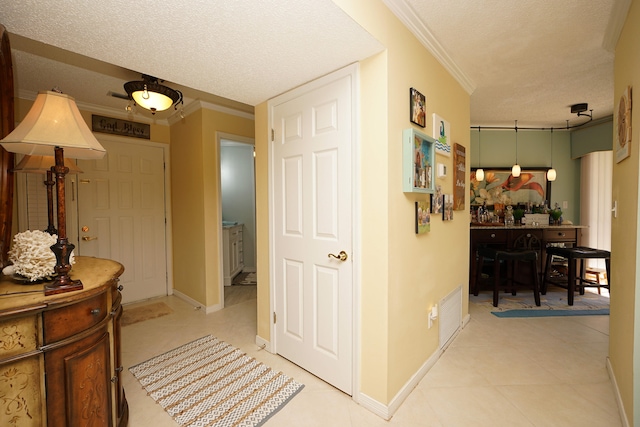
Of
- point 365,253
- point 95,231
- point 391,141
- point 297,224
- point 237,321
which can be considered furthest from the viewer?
point 95,231

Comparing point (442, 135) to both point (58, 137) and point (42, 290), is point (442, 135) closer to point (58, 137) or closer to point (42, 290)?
point (58, 137)

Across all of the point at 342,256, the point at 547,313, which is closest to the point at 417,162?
the point at 342,256

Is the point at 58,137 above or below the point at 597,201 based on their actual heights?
above

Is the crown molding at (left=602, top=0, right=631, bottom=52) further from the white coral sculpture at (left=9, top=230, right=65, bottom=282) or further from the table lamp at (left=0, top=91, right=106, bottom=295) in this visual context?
the white coral sculpture at (left=9, top=230, right=65, bottom=282)

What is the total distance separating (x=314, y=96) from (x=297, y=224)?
0.94 metres

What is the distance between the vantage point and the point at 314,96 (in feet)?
6.64

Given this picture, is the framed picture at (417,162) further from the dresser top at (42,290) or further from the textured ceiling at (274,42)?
the dresser top at (42,290)

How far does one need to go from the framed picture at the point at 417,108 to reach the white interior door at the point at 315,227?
40cm

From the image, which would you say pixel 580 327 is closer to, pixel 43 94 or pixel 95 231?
pixel 43 94

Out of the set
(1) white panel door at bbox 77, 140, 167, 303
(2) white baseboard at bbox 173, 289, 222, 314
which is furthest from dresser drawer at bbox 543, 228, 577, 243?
(1) white panel door at bbox 77, 140, 167, 303

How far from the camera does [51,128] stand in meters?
1.18

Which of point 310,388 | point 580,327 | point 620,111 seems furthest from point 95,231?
point 580,327

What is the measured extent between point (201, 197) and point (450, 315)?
2953 millimetres

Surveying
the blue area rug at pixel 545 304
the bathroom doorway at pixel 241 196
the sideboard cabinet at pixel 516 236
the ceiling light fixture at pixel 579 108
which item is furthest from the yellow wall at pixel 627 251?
the bathroom doorway at pixel 241 196
